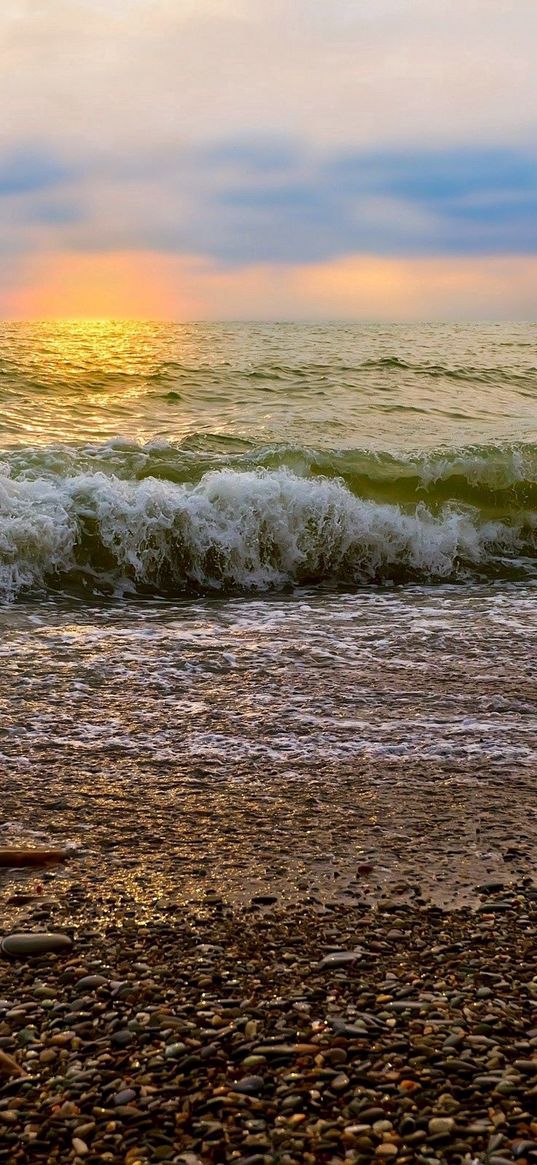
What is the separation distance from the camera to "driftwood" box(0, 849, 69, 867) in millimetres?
3266

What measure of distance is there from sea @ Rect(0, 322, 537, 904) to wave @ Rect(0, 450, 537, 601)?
0.08ft

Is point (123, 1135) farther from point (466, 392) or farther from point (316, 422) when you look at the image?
point (466, 392)

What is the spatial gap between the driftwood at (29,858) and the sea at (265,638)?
0.13 m

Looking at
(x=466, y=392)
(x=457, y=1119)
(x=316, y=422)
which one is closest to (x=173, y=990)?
(x=457, y=1119)

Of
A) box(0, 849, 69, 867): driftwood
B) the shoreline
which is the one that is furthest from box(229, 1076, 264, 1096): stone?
box(0, 849, 69, 867): driftwood

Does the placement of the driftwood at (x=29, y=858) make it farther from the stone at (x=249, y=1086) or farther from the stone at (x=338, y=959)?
the stone at (x=249, y=1086)

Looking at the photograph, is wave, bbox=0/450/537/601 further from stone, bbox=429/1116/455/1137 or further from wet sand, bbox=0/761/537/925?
stone, bbox=429/1116/455/1137

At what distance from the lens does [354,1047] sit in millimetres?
2322

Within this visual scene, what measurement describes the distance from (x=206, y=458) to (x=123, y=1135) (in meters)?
8.44

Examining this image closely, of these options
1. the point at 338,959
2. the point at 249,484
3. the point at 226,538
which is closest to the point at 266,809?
the point at 338,959

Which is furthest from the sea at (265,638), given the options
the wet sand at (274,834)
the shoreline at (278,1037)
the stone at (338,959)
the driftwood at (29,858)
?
the stone at (338,959)

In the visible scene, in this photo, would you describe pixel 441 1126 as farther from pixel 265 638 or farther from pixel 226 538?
pixel 226 538

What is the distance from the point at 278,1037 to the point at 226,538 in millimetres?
6069

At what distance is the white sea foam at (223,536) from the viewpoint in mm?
7844
